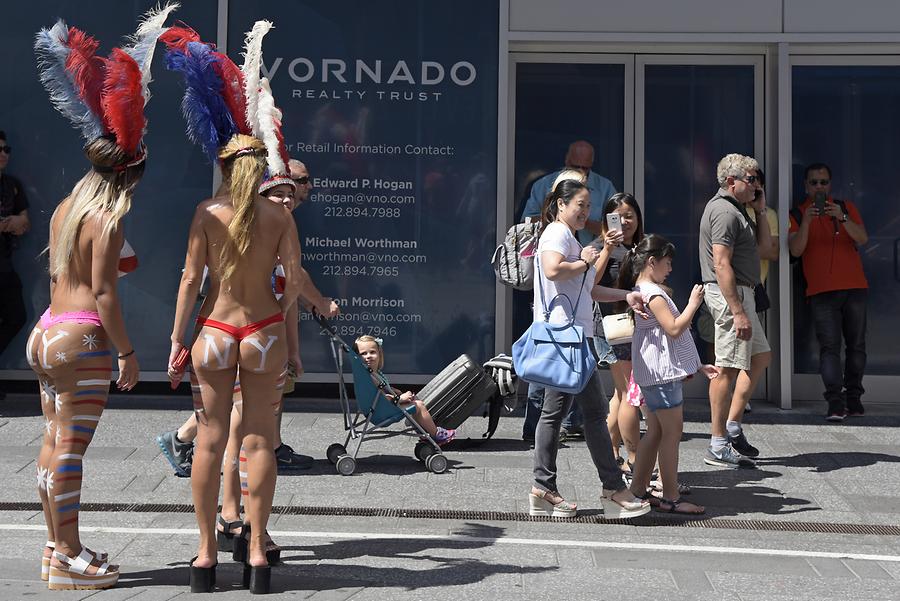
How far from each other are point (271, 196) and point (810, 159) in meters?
5.94

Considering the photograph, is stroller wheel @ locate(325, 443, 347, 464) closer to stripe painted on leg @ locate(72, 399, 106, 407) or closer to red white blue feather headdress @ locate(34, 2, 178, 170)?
stripe painted on leg @ locate(72, 399, 106, 407)

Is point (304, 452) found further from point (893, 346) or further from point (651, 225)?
point (893, 346)

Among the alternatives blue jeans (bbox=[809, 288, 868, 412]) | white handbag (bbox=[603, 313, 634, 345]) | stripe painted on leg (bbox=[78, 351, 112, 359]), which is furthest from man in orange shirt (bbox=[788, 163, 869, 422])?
stripe painted on leg (bbox=[78, 351, 112, 359])

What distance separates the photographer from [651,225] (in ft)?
36.2

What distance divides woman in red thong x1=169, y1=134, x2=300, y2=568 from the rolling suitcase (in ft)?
10.7

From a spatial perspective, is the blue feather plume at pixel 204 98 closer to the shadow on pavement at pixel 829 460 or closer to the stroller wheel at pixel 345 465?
the stroller wheel at pixel 345 465

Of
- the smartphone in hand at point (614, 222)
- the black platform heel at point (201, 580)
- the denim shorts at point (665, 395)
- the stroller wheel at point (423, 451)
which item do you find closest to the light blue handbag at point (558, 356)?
the smartphone in hand at point (614, 222)

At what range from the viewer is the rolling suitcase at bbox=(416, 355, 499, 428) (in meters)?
8.63

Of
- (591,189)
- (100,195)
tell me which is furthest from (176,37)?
(591,189)

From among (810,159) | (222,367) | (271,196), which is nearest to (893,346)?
(810,159)

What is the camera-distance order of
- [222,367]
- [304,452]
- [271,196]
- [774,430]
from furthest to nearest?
[774,430]
[304,452]
[271,196]
[222,367]

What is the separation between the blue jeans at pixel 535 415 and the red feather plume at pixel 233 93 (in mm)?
3082

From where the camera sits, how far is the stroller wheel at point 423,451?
26.5 feet

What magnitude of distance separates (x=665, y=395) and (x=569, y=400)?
540 mm
